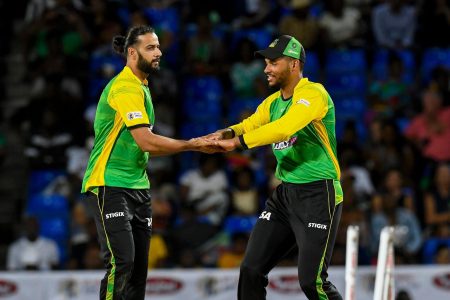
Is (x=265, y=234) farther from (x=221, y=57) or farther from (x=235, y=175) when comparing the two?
(x=221, y=57)

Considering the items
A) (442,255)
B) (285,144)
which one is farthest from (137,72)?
(442,255)

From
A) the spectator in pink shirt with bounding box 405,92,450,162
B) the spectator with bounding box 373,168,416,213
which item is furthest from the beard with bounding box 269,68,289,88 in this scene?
the spectator in pink shirt with bounding box 405,92,450,162

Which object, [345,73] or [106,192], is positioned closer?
[106,192]

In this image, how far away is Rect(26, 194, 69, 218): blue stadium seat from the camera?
13570 millimetres

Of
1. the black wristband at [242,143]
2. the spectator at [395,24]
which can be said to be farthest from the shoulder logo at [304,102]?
the spectator at [395,24]

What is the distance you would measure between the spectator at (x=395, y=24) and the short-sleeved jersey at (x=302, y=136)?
24.8 ft

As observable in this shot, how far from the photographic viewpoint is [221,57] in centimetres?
1497

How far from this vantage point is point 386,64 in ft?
49.1

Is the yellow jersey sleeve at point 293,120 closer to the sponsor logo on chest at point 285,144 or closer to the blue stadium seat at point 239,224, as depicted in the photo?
the sponsor logo on chest at point 285,144

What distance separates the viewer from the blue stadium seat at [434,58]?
15.0m

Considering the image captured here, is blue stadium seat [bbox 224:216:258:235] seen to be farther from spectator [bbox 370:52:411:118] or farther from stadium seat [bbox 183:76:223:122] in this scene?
spectator [bbox 370:52:411:118]

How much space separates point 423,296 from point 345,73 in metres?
4.59

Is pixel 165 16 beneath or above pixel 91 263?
above

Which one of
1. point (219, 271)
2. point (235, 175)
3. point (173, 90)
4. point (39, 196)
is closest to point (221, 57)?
point (173, 90)
